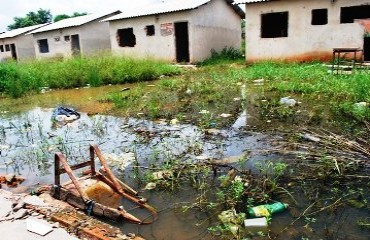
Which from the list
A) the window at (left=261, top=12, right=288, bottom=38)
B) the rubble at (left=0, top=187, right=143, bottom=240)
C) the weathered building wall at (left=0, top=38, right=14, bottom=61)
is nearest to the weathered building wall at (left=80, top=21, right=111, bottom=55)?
the weathered building wall at (left=0, top=38, right=14, bottom=61)

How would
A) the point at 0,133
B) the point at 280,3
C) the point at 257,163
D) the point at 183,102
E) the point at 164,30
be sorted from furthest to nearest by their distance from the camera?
the point at 164,30 → the point at 280,3 → the point at 183,102 → the point at 0,133 → the point at 257,163

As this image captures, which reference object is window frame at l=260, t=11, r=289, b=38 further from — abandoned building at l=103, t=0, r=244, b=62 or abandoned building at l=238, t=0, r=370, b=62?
abandoned building at l=103, t=0, r=244, b=62

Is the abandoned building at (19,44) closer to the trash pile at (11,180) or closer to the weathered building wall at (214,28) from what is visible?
the weathered building wall at (214,28)

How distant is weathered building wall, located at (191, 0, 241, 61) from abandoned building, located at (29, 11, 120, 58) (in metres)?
6.64

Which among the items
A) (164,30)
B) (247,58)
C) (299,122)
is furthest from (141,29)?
(299,122)

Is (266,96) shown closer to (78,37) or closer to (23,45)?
(78,37)

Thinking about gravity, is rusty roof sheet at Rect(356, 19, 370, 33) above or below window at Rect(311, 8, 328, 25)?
below

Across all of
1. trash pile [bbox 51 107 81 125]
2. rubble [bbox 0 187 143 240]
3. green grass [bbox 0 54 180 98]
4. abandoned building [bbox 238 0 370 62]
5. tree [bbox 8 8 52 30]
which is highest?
tree [bbox 8 8 52 30]

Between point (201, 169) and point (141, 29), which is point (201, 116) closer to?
point (201, 169)

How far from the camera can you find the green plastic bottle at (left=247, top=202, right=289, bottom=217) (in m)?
2.60

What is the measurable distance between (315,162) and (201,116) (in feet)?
8.31

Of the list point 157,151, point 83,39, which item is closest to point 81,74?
point 157,151

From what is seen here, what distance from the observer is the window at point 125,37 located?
15.9 metres

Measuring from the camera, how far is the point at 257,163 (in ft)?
11.2
